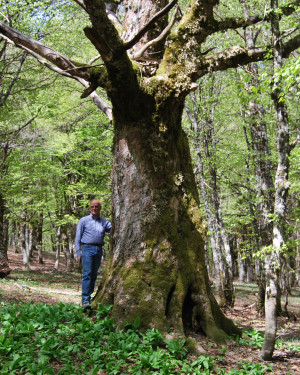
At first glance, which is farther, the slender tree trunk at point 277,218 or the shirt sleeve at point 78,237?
the shirt sleeve at point 78,237

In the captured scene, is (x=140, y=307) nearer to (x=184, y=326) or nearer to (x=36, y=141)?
(x=184, y=326)

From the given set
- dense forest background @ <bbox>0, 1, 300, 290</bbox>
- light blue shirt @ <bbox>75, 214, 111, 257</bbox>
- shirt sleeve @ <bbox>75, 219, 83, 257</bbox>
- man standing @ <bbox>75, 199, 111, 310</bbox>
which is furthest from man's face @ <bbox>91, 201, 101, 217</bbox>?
dense forest background @ <bbox>0, 1, 300, 290</bbox>

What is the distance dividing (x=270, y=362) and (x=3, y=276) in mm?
11438

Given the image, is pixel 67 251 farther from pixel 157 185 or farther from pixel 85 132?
pixel 157 185

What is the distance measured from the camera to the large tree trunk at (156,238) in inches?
191

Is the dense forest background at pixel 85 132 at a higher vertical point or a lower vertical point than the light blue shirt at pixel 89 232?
higher

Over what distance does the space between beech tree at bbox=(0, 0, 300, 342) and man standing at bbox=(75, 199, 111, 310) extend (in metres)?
0.56

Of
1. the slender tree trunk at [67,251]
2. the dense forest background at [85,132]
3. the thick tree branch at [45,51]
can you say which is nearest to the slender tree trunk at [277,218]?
the thick tree branch at [45,51]

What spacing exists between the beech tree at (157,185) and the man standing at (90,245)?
0.56m

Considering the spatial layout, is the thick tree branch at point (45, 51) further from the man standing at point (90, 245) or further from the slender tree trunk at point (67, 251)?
the slender tree trunk at point (67, 251)

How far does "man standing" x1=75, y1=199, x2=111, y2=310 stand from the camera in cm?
587

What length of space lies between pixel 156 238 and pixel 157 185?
0.82 metres

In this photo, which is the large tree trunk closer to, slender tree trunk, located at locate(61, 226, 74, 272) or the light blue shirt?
the light blue shirt

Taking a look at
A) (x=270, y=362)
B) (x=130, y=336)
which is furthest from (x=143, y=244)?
(x=270, y=362)
